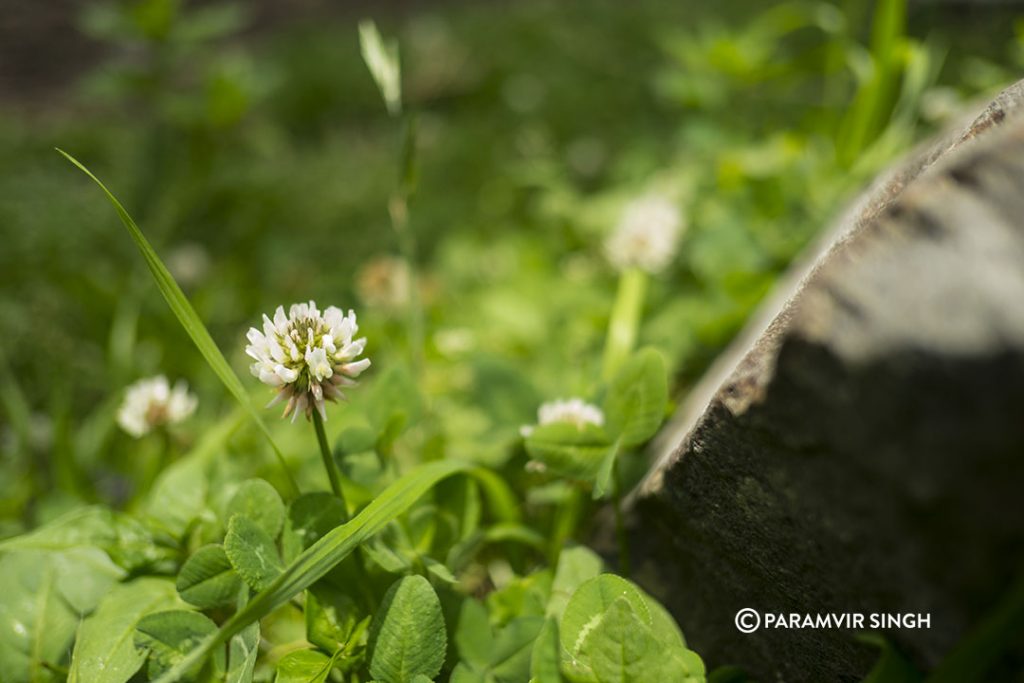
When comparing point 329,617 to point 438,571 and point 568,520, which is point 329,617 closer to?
point 438,571

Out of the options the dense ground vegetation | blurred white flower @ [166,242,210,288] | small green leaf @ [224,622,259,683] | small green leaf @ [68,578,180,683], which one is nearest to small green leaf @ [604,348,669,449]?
the dense ground vegetation

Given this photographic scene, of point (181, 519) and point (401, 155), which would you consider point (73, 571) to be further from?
point (401, 155)

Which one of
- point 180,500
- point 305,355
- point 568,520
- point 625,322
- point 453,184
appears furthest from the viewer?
point 453,184

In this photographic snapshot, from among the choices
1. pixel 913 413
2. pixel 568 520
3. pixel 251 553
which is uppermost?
pixel 913 413

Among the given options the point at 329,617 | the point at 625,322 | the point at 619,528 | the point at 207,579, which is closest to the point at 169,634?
the point at 207,579

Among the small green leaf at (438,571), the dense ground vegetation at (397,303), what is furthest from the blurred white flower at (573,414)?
the small green leaf at (438,571)

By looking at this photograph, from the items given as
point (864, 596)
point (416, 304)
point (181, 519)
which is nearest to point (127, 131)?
point (416, 304)

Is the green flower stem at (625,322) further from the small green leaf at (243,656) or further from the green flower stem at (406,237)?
the small green leaf at (243,656)
